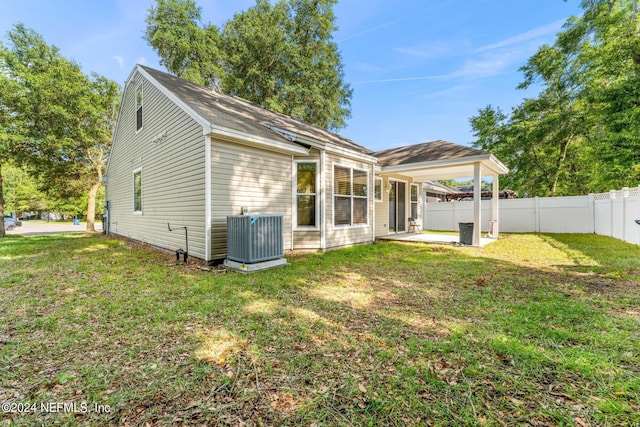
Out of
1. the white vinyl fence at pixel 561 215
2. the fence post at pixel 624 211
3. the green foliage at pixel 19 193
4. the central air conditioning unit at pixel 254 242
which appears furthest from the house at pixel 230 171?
the green foliage at pixel 19 193

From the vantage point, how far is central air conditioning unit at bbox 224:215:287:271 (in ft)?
17.2

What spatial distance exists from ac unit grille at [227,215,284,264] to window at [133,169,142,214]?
557 centimetres

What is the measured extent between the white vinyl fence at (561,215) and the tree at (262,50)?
10928mm

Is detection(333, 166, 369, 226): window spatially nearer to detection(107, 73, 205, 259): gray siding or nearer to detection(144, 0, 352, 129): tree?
detection(107, 73, 205, 259): gray siding

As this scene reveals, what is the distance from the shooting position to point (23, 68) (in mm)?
13453

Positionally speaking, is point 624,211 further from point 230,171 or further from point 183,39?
point 183,39

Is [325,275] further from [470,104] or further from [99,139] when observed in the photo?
[470,104]

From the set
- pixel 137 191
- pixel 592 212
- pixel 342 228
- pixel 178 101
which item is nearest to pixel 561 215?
pixel 592 212

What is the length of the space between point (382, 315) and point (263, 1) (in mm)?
22445

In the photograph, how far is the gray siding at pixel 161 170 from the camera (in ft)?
19.9

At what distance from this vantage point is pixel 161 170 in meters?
7.59

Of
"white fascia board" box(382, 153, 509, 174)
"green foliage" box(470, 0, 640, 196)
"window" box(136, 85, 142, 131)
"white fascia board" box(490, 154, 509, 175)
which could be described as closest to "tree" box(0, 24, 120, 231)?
"window" box(136, 85, 142, 131)

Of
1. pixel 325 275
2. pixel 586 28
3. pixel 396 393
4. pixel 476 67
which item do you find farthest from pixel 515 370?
pixel 586 28

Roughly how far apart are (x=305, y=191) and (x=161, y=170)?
4107 mm
